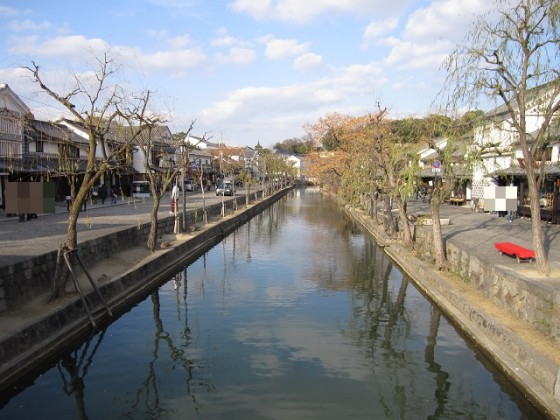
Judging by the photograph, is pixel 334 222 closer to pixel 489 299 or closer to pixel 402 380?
pixel 489 299

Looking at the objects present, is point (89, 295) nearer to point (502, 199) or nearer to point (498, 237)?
point (498, 237)

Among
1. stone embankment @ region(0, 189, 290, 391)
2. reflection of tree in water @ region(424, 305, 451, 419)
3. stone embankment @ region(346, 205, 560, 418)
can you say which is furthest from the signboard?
stone embankment @ region(0, 189, 290, 391)

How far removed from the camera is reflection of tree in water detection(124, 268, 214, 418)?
8148 mm

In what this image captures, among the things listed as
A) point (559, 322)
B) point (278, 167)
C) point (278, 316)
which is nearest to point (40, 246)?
point (278, 316)

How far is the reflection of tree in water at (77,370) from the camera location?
8484 mm

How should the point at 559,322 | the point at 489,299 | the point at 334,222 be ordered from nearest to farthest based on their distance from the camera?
the point at 559,322, the point at 489,299, the point at 334,222

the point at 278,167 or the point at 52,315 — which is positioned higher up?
the point at 278,167

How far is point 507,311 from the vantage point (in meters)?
10.9

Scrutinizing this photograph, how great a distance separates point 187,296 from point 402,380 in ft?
26.8

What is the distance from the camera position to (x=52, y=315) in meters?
10.1

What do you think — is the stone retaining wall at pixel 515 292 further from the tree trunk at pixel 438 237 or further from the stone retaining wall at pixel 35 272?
the stone retaining wall at pixel 35 272

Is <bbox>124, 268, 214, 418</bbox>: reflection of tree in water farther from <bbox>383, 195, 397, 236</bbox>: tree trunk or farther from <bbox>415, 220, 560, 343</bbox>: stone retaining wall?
<bbox>383, 195, 397, 236</bbox>: tree trunk

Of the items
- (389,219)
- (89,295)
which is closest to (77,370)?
(89,295)

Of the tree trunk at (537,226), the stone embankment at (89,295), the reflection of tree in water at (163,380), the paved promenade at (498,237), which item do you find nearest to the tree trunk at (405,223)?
the paved promenade at (498,237)
